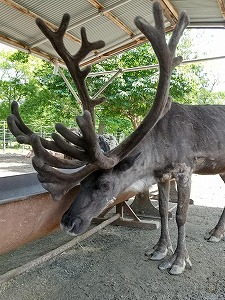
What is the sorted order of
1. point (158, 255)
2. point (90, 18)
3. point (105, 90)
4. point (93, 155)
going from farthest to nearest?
1. point (105, 90)
2. point (90, 18)
3. point (158, 255)
4. point (93, 155)

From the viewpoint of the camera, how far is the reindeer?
3.20 m

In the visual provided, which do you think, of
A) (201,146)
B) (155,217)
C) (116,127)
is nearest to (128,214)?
(155,217)

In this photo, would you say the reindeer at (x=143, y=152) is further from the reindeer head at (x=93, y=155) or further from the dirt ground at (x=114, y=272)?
the dirt ground at (x=114, y=272)

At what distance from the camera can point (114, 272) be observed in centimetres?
424

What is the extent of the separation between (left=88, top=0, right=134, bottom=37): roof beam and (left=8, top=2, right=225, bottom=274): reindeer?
3039mm

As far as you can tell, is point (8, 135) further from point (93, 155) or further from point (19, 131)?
point (93, 155)

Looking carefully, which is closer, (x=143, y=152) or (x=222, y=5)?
(x=143, y=152)

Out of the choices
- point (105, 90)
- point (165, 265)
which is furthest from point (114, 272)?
point (105, 90)

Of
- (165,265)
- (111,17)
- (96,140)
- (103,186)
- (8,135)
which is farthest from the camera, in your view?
(8,135)

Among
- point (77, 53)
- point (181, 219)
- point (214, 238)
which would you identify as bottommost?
point (214, 238)

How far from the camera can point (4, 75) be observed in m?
25.0

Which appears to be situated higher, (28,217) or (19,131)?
(19,131)

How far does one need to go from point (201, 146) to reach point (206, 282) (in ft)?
4.93

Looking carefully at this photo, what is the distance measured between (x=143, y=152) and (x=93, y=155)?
0.91m
